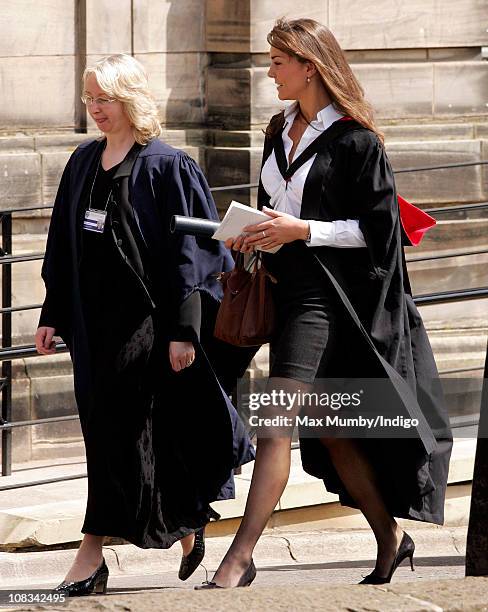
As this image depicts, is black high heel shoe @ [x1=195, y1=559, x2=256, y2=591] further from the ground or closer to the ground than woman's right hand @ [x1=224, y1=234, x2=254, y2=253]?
closer to the ground

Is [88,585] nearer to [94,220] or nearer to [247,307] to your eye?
[247,307]

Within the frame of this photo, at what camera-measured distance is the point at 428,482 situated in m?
5.16

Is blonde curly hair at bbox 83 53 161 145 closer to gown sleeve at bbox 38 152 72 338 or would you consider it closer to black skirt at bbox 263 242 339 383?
gown sleeve at bbox 38 152 72 338

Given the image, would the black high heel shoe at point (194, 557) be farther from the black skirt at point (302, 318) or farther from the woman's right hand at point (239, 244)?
the woman's right hand at point (239, 244)

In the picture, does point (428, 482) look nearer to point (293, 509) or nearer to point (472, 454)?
point (293, 509)

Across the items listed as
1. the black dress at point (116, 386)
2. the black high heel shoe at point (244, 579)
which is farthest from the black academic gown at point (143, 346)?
the black high heel shoe at point (244, 579)

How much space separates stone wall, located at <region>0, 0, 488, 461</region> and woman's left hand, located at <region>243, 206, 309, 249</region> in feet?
10.8

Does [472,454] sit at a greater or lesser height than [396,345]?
lesser

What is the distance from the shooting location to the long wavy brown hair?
4973 millimetres

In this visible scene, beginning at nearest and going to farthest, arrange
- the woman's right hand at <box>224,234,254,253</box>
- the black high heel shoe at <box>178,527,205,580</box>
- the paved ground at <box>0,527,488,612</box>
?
1. the paved ground at <box>0,527,488,612</box>
2. the woman's right hand at <box>224,234,254,253</box>
3. the black high heel shoe at <box>178,527,205,580</box>

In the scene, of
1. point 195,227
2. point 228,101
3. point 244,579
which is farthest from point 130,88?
point 228,101

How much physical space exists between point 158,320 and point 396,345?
87 centimetres

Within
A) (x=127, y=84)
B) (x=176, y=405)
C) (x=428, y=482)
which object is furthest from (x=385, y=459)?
(x=127, y=84)

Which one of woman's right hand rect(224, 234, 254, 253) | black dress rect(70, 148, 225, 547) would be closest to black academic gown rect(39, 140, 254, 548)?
black dress rect(70, 148, 225, 547)
